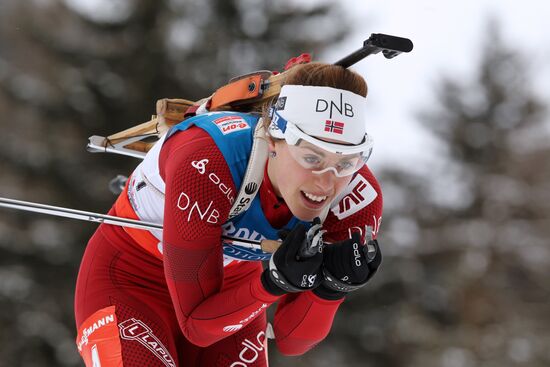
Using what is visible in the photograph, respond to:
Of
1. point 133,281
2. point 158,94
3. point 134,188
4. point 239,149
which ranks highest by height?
point 239,149

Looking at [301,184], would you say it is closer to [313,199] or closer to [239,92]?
[313,199]

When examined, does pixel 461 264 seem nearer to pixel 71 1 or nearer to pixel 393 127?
pixel 393 127

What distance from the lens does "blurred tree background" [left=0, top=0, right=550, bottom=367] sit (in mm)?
14594

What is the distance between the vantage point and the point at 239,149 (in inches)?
140

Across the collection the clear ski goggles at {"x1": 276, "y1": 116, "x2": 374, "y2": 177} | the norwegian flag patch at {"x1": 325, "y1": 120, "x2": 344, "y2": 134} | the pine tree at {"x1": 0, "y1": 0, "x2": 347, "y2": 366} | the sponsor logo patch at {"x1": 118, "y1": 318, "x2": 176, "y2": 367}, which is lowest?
the pine tree at {"x1": 0, "y1": 0, "x2": 347, "y2": 366}

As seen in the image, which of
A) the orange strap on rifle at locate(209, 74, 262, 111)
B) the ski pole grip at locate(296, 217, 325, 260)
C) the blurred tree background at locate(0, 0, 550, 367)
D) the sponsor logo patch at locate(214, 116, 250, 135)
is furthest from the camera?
the blurred tree background at locate(0, 0, 550, 367)

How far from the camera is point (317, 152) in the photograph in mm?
3430

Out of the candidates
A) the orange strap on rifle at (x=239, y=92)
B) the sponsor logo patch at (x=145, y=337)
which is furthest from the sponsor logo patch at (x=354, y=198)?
the sponsor logo patch at (x=145, y=337)

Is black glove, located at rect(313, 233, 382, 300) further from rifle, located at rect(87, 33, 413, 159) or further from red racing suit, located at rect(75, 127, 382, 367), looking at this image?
rifle, located at rect(87, 33, 413, 159)

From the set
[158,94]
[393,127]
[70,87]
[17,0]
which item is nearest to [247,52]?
[158,94]

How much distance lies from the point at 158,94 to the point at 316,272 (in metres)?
→ 12.4

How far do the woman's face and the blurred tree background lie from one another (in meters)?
10.6

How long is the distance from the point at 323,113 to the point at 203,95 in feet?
38.2

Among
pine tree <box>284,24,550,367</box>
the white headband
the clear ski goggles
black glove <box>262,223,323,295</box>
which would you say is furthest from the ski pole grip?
pine tree <box>284,24,550,367</box>
